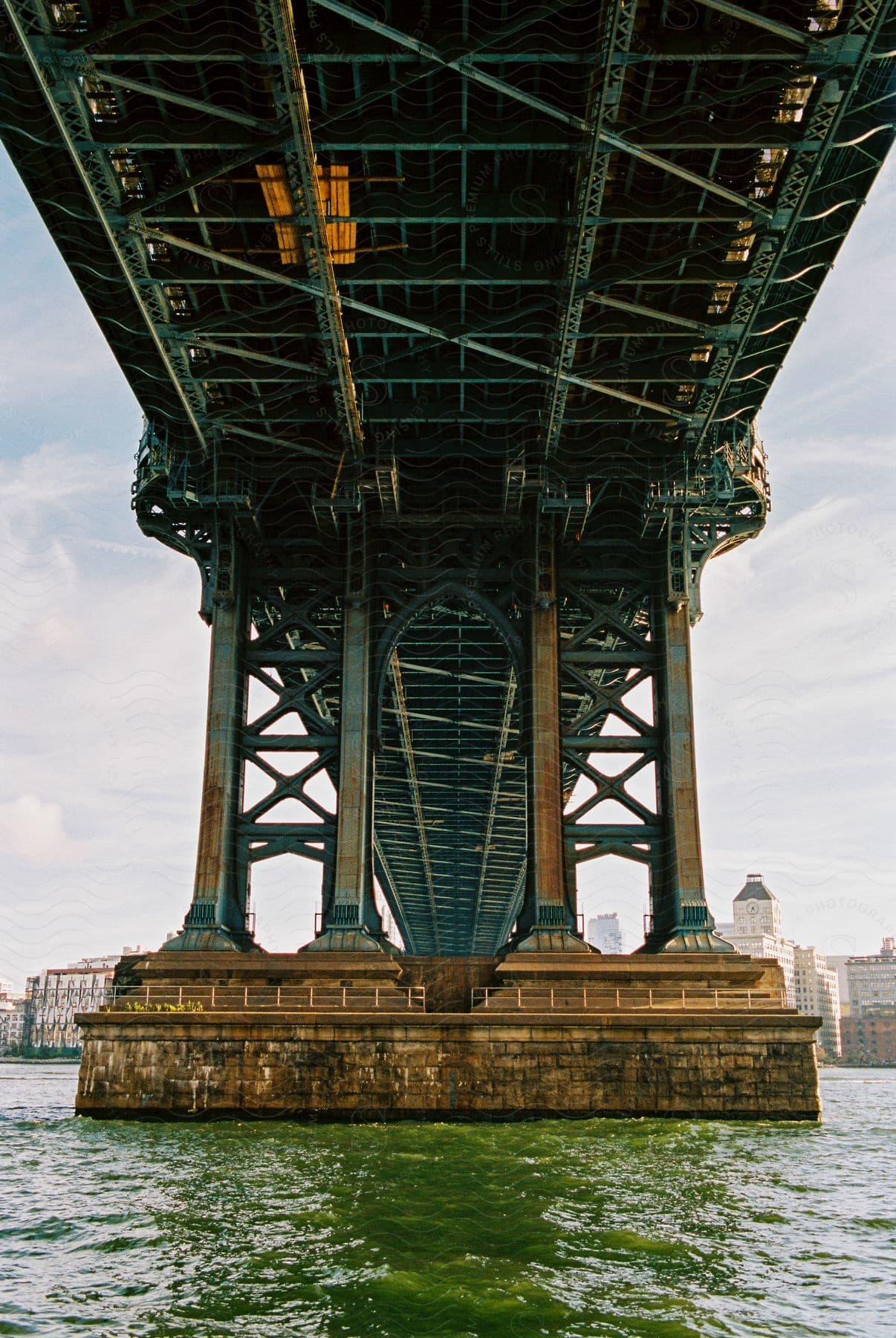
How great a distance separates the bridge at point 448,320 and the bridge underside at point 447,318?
107 millimetres

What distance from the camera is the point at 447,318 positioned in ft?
115

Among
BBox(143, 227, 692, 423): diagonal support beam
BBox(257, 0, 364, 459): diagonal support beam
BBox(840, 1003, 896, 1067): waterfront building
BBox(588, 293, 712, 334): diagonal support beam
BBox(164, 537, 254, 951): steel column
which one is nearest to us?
BBox(257, 0, 364, 459): diagonal support beam

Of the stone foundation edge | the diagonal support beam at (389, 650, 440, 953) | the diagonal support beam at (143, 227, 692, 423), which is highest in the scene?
the diagonal support beam at (143, 227, 692, 423)

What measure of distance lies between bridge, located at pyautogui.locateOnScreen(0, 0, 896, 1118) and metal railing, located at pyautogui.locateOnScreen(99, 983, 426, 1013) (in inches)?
120

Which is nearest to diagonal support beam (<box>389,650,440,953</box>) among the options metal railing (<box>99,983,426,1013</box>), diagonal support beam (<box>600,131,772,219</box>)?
metal railing (<box>99,983,426,1013</box>)

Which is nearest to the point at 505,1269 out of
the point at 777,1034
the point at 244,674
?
the point at 777,1034

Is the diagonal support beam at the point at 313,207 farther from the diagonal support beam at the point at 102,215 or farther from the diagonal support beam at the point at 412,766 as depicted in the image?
the diagonal support beam at the point at 412,766

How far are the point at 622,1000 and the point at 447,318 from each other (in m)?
19.1

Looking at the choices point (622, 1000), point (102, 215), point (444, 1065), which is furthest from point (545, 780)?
point (102, 215)

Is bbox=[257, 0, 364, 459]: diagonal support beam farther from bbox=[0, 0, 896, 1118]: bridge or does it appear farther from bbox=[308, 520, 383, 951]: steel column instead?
bbox=[308, 520, 383, 951]: steel column

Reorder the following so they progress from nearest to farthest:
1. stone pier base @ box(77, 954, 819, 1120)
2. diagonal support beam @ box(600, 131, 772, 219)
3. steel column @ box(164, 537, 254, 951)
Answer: diagonal support beam @ box(600, 131, 772, 219), stone pier base @ box(77, 954, 819, 1120), steel column @ box(164, 537, 254, 951)

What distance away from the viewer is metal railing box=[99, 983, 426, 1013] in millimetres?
32094

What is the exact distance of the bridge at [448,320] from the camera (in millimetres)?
26094

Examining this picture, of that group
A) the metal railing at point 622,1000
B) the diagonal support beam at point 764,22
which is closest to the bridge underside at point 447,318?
the diagonal support beam at point 764,22
